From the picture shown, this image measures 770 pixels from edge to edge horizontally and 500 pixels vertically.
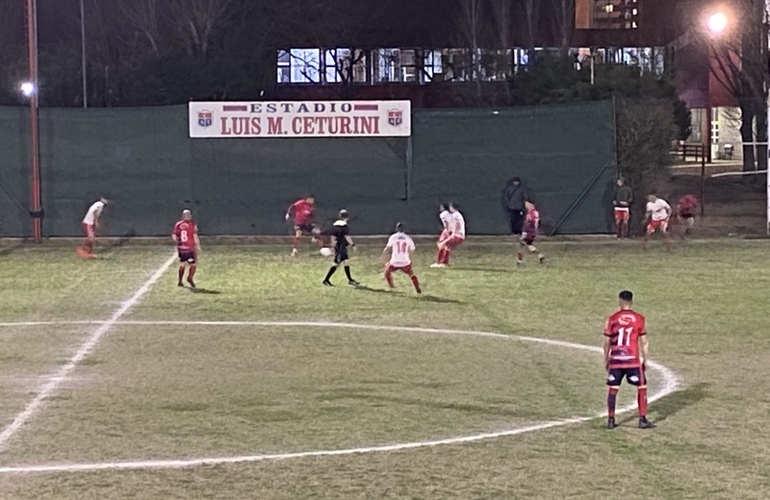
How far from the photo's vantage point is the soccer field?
31.8 feet

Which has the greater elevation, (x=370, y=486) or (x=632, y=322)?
(x=632, y=322)

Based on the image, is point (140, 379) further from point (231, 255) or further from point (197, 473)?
point (231, 255)

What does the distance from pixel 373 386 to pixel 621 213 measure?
1880 centimetres

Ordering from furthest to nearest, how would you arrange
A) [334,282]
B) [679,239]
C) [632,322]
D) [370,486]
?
1. [679,239]
2. [334,282]
3. [632,322]
4. [370,486]

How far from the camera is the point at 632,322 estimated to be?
437 inches

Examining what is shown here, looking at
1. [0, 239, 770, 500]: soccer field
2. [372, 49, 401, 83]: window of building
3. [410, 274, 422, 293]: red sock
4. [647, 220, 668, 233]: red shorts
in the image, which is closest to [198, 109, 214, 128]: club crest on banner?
[0, 239, 770, 500]: soccer field

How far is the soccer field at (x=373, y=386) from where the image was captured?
9680 mm

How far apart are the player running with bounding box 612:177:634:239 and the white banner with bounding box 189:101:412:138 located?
5.91 meters

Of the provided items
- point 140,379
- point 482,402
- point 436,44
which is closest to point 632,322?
point 482,402

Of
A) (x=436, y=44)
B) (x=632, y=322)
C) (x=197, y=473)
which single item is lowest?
(x=197, y=473)

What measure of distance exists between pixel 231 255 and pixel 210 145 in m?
5.30

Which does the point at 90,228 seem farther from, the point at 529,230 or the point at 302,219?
the point at 529,230

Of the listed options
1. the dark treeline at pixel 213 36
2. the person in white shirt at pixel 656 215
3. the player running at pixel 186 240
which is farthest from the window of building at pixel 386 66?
the player running at pixel 186 240

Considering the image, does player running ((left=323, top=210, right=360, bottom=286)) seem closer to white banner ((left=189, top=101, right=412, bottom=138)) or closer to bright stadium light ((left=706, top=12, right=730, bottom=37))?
white banner ((left=189, top=101, right=412, bottom=138))
